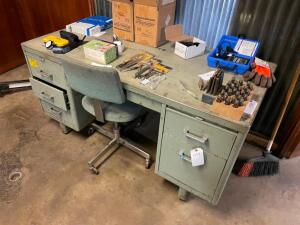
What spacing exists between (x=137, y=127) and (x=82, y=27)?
A: 37.2 inches

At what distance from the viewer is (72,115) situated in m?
1.71

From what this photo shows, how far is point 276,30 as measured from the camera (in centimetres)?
149

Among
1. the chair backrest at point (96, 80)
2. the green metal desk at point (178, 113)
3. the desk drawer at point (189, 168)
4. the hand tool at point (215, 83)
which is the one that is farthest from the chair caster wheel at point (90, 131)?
the hand tool at point (215, 83)

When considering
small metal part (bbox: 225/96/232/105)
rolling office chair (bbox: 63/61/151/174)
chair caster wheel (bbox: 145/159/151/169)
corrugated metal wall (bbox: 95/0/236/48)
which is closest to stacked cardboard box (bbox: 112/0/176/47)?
corrugated metal wall (bbox: 95/0/236/48)

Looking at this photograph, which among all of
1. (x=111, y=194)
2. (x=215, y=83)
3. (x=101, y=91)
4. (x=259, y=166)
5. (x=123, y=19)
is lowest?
(x=111, y=194)

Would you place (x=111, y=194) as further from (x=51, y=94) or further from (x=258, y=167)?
(x=258, y=167)

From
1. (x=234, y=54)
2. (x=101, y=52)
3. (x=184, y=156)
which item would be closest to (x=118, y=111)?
(x=101, y=52)

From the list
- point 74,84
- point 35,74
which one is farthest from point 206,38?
point 35,74

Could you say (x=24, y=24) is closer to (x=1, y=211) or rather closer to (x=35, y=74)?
(x=35, y=74)

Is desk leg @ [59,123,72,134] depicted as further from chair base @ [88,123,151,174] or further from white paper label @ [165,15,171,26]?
white paper label @ [165,15,171,26]

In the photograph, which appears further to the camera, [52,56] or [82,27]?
[82,27]

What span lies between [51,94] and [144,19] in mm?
842

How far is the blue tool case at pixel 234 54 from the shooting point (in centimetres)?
133

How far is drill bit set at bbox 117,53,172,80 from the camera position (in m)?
1.31
